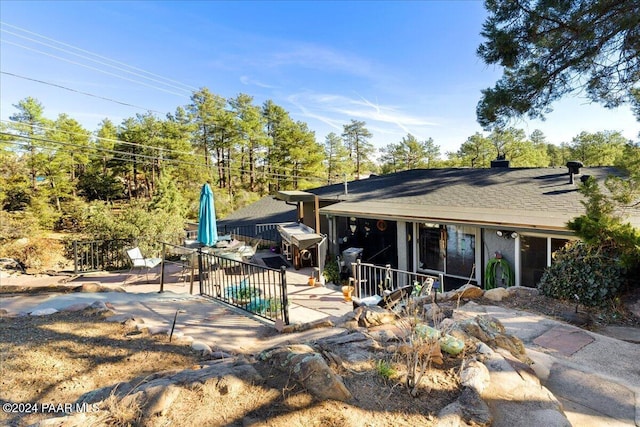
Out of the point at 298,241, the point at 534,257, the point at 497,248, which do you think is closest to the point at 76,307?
the point at 298,241

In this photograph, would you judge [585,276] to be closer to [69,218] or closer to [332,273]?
[332,273]

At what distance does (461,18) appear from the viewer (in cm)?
1042

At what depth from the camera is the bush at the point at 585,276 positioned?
4.85 metres

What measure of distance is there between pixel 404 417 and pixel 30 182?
29.1 meters

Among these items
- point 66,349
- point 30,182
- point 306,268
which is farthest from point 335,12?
point 30,182

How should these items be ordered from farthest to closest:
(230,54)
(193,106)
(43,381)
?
1. (193,106)
2. (230,54)
3. (43,381)

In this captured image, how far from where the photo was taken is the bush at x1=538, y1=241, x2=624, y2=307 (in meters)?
4.85

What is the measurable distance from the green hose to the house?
0.38 feet

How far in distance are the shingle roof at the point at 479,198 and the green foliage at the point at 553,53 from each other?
6.95 ft

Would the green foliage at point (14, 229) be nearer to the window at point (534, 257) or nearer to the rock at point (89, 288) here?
the rock at point (89, 288)

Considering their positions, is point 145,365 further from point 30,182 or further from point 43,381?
point 30,182

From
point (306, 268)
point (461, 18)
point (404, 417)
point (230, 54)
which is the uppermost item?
point (230, 54)

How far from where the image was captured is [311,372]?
2.19 metres

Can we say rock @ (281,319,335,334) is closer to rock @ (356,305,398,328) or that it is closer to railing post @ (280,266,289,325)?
railing post @ (280,266,289,325)
